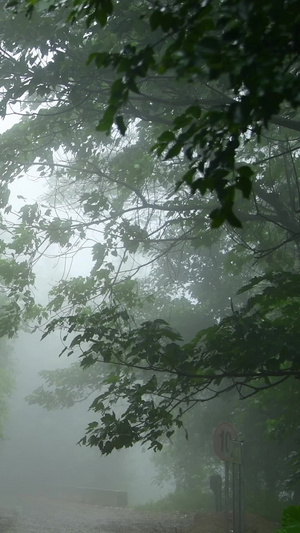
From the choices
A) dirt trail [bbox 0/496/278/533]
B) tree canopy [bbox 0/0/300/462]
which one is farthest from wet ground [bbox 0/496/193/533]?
tree canopy [bbox 0/0/300/462]

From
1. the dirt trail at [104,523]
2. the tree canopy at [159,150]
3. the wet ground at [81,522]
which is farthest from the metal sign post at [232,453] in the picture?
the wet ground at [81,522]

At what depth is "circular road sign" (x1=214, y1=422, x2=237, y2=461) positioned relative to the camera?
36.7ft

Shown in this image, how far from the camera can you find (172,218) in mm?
14242

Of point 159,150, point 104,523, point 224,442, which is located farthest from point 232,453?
point 104,523

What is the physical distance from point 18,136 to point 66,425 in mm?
44965

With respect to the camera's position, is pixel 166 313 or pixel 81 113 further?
pixel 166 313

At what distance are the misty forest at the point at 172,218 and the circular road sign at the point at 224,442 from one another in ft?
0.12

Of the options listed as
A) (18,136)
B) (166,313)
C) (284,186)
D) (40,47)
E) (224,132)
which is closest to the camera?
(224,132)

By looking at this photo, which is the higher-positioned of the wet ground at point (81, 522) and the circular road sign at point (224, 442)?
the circular road sign at point (224, 442)

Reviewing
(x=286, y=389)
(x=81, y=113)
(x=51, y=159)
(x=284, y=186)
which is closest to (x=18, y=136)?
(x=51, y=159)

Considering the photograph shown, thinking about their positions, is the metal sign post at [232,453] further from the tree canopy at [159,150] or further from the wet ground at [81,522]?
the wet ground at [81,522]

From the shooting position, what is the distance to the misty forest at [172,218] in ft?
9.82

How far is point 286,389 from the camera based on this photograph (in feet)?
33.8

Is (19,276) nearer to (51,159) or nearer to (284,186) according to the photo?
(51,159)
